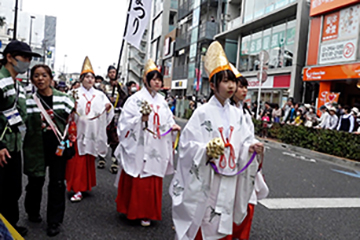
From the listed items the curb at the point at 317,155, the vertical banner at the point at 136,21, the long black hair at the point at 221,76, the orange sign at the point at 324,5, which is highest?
the orange sign at the point at 324,5

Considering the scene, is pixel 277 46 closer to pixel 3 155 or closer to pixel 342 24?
pixel 342 24

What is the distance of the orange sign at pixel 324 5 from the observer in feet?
52.4

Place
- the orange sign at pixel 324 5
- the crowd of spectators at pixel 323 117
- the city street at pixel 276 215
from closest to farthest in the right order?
the city street at pixel 276 215 < the crowd of spectators at pixel 323 117 < the orange sign at pixel 324 5

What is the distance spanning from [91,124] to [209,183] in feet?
9.17

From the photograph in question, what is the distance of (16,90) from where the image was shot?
3.03 metres

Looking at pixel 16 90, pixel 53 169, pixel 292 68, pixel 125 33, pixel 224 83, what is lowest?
pixel 53 169

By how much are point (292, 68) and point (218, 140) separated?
1768cm

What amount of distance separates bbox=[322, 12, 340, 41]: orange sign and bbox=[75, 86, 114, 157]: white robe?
49.5ft

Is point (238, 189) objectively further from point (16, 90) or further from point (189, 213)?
point (16, 90)

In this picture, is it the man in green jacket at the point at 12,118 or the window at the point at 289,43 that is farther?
the window at the point at 289,43

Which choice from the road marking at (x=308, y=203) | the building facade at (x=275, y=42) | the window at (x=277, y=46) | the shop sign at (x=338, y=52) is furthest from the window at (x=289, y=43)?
the road marking at (x=308, y=203)

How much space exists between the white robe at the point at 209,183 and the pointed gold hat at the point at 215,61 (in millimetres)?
250

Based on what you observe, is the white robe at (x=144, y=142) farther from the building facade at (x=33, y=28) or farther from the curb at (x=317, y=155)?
the building facade at (x=33, y=28)

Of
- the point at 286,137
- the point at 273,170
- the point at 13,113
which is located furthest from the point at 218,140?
the point at 286,137
